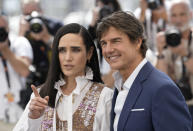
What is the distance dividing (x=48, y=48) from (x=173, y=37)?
56.6 inches

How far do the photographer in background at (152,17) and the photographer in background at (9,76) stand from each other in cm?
137

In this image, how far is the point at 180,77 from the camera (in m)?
4.05

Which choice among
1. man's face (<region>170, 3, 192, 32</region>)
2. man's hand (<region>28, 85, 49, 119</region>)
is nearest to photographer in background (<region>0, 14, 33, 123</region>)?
man's face (<region>170, 3, 192, 32</region>)

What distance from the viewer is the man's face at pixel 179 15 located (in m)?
4.31

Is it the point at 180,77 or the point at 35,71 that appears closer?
the point at 180,77

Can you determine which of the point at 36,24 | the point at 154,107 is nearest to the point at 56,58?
the point at 154,107

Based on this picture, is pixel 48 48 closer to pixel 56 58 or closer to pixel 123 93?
pixel 56 58

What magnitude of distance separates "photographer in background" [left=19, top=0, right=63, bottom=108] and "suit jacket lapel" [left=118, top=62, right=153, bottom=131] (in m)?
2.05

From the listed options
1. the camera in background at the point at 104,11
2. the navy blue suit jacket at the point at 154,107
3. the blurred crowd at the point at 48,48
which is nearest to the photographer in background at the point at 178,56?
the blurred crowd at the point at 48,48

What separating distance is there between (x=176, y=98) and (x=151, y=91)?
0.14 metres

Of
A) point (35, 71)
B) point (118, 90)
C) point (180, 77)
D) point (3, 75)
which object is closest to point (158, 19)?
A: point (180, 77)

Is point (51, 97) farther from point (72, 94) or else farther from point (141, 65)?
point (141, 65)

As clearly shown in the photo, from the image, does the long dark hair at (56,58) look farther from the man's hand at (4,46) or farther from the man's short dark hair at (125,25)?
the man's hand at (4,46)

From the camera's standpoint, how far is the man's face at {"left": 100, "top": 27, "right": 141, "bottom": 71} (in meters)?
2.52
